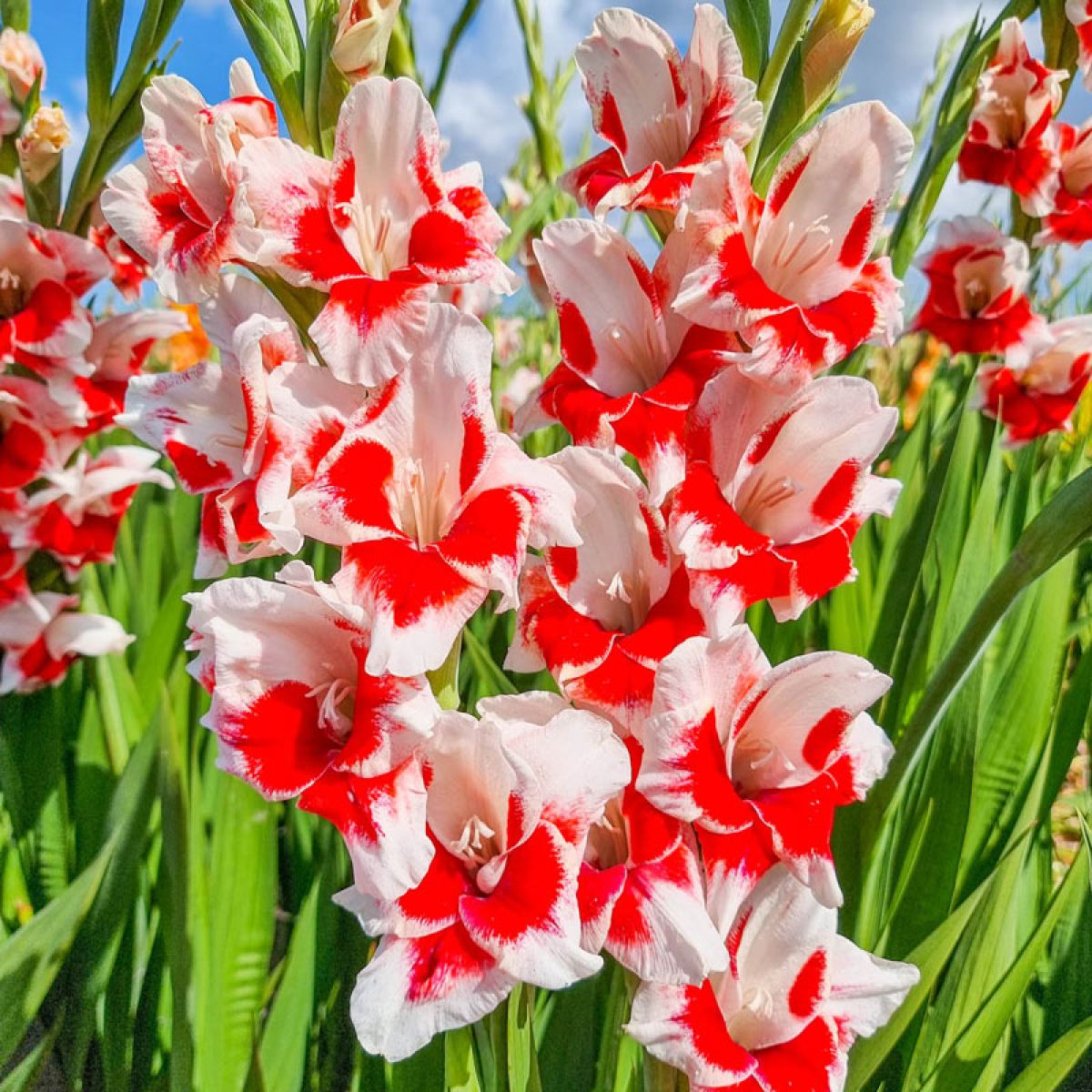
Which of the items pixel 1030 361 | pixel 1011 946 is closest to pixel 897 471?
pixel 1030 361

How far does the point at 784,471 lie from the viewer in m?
0.61

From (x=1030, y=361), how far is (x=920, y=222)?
30.7 inches

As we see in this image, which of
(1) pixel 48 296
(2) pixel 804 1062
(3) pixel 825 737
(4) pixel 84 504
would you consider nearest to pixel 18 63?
(1) pixel 48 296

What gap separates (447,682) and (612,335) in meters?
0.23

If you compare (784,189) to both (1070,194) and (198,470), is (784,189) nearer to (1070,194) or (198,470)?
(198,470)

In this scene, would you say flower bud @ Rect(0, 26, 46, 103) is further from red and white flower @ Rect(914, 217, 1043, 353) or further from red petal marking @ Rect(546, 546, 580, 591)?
red and white flower @ Rect(914, 217, 1043, 353)

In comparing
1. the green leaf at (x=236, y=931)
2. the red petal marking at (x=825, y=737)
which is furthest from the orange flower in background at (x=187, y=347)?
the red petal marking at (x=825, y=737)

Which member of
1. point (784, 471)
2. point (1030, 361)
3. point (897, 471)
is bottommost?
point (897, 471)

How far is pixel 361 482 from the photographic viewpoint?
1.74ft

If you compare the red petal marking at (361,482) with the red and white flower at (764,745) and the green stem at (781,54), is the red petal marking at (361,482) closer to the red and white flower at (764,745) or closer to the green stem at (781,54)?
the red and white flower at (764,745)

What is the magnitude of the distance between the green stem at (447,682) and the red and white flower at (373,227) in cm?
16

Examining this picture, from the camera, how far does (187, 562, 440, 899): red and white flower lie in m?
0.51

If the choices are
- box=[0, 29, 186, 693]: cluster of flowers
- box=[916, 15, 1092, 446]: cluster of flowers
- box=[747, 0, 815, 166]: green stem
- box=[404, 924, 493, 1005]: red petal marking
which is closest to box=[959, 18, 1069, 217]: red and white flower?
box=[916, 15, 1092, 446]: cluster of flowers

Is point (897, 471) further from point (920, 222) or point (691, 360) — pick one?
point (691, 360)
